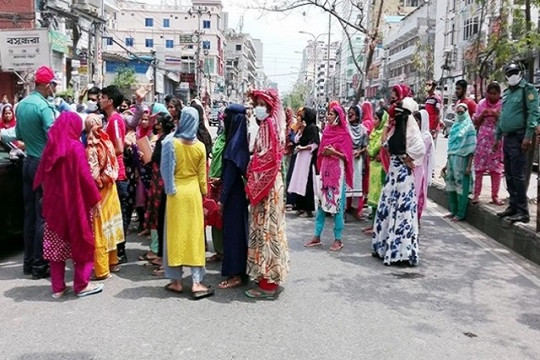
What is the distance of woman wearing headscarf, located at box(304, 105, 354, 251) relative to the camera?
6.70m

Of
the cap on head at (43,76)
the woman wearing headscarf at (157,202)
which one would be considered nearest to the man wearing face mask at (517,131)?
the woman wearing headscarf at (157,202)

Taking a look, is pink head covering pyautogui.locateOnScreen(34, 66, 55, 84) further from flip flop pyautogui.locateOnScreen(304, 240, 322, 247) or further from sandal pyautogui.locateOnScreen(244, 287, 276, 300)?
flip flop pyautogui.locateOnScreen(304, 240, 322, 247)

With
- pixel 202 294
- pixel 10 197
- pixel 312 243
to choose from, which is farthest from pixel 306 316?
pixel 10 197

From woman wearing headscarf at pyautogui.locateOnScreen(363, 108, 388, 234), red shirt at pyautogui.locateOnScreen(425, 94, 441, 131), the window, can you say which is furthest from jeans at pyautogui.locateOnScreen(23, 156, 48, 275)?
the window

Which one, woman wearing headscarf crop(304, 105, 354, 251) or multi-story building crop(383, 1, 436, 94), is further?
multi-story building crop(383, 1, 436, 94)

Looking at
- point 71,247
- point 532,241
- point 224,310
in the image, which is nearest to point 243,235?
point 224,310

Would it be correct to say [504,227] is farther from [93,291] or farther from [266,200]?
[93,291]

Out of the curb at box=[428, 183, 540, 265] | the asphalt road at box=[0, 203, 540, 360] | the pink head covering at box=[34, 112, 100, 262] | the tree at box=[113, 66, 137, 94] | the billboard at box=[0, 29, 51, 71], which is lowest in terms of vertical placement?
the asphalt road at box=[0, 203, 540, 360]

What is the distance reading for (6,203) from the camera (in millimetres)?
5926

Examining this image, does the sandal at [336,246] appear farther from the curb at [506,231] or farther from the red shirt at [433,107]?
the red shirt at [433,107]

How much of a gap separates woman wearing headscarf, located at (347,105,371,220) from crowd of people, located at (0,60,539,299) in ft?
4.48

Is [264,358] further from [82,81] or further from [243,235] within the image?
[82,81]

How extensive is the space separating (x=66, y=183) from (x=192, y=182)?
3.46 feet

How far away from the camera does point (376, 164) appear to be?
8117 millimetres
